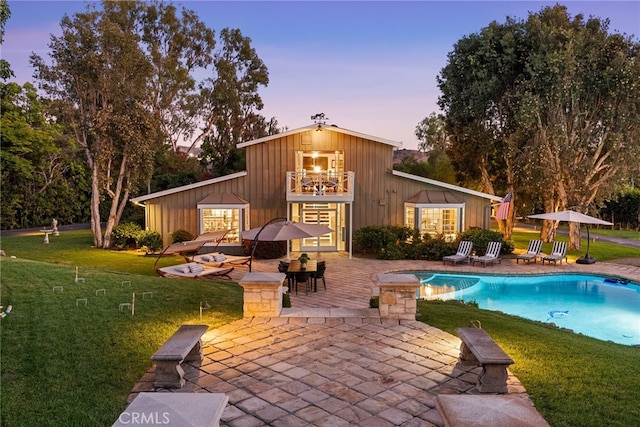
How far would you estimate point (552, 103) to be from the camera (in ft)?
63.9

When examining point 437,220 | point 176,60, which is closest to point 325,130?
point 437,220

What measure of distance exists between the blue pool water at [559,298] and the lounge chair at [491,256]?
1.27m

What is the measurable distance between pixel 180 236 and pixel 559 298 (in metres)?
14.4

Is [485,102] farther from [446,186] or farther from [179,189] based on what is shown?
[179,189]

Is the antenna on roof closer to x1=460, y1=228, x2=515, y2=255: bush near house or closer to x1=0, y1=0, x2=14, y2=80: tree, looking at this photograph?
x1=460, y1=228, x2=515, y2=255: bush near house

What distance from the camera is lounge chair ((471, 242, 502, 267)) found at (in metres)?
16.2

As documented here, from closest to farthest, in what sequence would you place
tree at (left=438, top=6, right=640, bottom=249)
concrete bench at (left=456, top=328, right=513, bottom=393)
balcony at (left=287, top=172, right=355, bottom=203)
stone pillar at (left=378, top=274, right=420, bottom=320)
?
concrete bench at (left=456, top=328, right=513, bottom=393) → stone pillar at (left=378, top=274, right=420, bottom=320) → balcony at (left=287, top=172, right=355, bottom=203) → tree at (left=438, top=6, right=640, bottom=249)

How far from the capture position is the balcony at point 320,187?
17.9m

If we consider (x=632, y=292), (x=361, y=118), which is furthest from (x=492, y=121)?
(x=361, y=118)

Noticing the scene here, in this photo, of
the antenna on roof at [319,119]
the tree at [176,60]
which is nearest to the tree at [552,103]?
the antenna on roof at [319,119]

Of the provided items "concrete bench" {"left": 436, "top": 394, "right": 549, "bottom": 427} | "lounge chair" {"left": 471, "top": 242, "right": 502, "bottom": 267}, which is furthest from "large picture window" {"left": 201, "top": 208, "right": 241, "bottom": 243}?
"concrete bench" {"left": 436, "top": 394, "right": 549, "bottom": 427}

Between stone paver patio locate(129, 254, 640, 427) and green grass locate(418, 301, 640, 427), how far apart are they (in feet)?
1.38

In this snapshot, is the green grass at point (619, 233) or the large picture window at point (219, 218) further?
the green grass at point (619, 233)

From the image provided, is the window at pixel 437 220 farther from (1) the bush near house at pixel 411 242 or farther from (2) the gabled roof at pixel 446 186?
(2) the gabled roof at pixel 446 186
